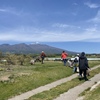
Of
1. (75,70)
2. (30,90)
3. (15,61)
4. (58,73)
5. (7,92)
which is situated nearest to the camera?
(7,92)

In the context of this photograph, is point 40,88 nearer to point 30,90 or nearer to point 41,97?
point 30,90

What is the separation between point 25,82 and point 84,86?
4.34 meters

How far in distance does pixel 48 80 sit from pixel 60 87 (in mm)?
3896

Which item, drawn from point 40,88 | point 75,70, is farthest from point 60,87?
point 75,70

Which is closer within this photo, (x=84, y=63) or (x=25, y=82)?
(x=25, y=82)

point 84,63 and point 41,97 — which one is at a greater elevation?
point 84,63

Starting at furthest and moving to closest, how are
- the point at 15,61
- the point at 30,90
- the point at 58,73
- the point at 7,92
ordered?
the point at 15,61
the point at 58,73
the point at 30,90
the point at 7,92

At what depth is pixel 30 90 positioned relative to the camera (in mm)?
22094

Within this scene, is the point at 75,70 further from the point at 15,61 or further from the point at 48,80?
the point at 15,61

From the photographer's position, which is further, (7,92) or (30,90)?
(30,90)

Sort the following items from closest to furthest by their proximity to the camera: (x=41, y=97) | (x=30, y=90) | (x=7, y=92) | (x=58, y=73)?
(x=41, y=97)
(x=7, y=92)
(x=30, y=90)
(x=58, y=73)

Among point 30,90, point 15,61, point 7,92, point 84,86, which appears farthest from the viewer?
point 15,61

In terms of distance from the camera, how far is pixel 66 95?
19906 millimetres

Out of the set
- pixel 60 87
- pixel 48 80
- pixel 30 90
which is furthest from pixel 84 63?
pixel 30 90
